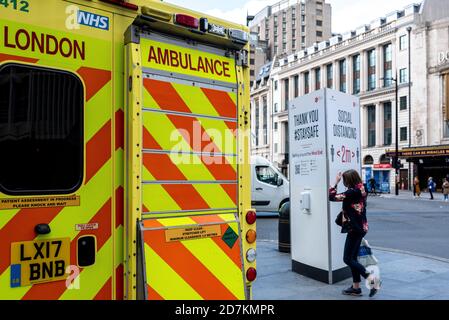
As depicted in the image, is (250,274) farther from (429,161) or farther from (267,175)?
(429,161)

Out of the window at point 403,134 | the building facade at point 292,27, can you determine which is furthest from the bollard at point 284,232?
the building facade at point 292,27

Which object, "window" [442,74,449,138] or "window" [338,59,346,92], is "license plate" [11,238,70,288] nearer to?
"window" [442,74,449,138]

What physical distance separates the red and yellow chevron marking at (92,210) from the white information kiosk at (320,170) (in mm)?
4578

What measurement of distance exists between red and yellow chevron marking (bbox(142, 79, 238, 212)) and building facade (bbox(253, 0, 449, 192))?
33183 mm

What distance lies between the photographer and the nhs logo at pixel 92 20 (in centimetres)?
307

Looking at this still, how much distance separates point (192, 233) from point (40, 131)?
1361 millimetres

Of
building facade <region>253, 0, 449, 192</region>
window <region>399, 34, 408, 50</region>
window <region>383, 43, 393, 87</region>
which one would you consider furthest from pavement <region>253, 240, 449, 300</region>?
window <region>383, 43, 393, 87</region>

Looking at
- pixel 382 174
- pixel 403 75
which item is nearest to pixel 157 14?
pixel 382 174

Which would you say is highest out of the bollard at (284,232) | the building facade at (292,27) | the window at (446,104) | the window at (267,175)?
the building facade at (292,27)

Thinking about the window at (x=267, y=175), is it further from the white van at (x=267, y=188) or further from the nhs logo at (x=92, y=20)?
the nhs logo at (x=92, y=20)

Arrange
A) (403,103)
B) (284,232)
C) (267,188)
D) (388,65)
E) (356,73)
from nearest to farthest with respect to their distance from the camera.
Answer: (284,232)
(267,188)
(403,103)
(388,65)
(356,73)

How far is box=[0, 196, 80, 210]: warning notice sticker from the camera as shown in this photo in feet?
8.73

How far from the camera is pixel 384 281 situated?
738 centimetres
